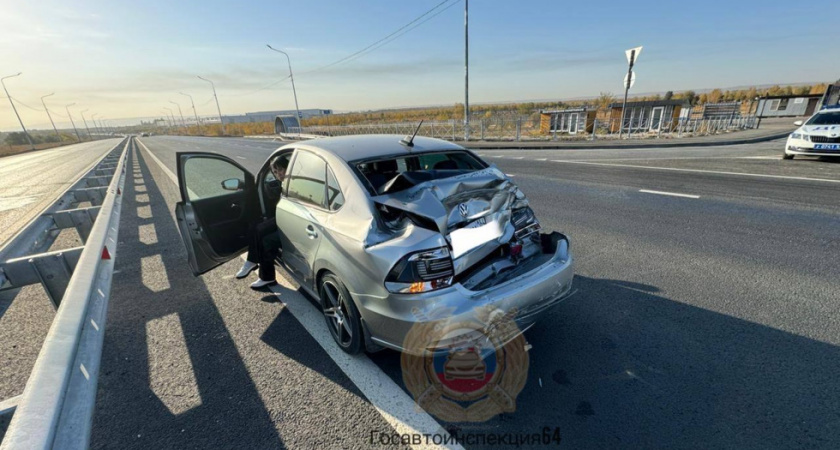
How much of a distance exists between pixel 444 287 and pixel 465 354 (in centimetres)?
73

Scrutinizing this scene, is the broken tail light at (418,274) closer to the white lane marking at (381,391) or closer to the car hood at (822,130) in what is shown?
the white lane marking at (381,391)

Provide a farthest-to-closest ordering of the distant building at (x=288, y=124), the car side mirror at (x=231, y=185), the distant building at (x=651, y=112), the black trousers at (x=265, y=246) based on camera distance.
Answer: the distant building at (x=288, y=124)
the distant building at (x=651, y=112)
the car side mirror at (x=231, y=185)
the black trousers at (x=265, y=246)

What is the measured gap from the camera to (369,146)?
3.20m

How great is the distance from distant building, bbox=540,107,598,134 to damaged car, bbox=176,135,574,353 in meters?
30.7

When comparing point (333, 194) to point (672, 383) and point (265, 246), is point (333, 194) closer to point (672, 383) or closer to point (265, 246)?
point (265, 246)

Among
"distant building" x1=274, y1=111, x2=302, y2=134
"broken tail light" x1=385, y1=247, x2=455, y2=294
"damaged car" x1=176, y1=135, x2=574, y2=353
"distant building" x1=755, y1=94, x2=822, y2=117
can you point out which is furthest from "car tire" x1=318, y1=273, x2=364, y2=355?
"distant building" x1=755, y1=94, x2=822, y2=117

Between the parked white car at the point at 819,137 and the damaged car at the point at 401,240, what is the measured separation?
12.6 m

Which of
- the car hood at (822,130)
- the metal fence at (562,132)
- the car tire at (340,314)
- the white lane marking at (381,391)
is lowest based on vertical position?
the metal fence at (562,132)

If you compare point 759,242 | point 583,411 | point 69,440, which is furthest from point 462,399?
point 759,242

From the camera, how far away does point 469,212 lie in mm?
2588

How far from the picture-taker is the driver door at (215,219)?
11.4ft

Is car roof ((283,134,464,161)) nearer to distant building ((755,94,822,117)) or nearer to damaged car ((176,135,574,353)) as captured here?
damaged car ((176,135,574,353))

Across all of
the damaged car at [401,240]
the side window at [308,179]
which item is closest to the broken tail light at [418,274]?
the damaged car at [401,240]

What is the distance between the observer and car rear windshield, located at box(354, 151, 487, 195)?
2.74 meters
